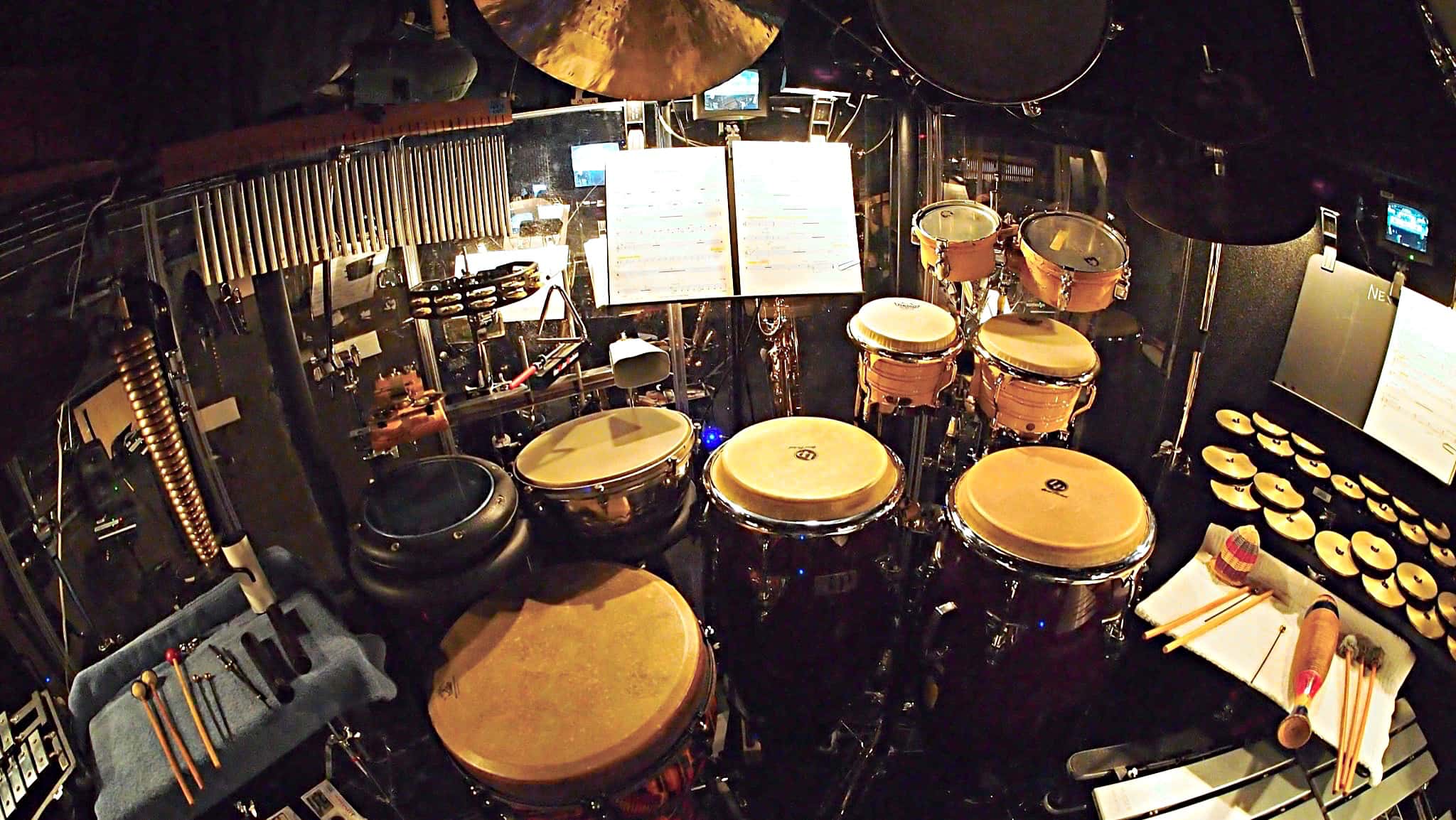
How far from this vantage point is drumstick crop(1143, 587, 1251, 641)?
9.29ft

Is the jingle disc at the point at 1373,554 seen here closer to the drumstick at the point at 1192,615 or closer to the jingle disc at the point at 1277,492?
the jingle disc at the point at 1277,492

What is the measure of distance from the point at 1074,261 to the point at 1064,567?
116cm

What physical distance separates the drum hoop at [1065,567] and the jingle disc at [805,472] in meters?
0.37

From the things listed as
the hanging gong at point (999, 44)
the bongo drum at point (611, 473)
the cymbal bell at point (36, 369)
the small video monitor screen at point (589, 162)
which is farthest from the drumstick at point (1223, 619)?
the cymbal bell at point (36, 369)

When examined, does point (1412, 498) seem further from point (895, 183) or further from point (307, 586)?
point (307, 586)

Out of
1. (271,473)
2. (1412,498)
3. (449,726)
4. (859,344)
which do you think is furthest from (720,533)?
(1412,498)

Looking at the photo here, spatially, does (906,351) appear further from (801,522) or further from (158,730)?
(158,730)

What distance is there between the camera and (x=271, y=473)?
104 inches

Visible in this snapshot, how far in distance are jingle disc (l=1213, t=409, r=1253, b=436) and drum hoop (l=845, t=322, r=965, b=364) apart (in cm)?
115

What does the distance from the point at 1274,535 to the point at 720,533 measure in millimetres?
2241

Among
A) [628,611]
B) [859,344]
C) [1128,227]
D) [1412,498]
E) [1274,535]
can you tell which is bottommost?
[1274,535]

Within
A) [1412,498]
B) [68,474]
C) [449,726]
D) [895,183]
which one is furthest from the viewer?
[895,183]

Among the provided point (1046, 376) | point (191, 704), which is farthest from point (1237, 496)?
point (191, 704)

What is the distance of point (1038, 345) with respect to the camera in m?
2.93
